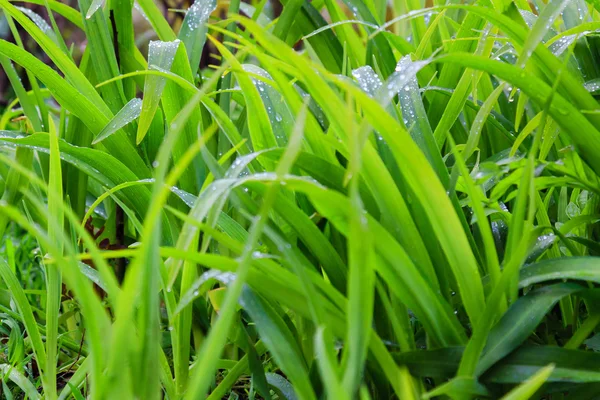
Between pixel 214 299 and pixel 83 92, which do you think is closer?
pixel 214 299

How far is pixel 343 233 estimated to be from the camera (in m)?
0.65

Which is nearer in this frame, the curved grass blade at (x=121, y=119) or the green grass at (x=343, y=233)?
the green grass at (x=343, y=233)

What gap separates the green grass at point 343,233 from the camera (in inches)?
22.2

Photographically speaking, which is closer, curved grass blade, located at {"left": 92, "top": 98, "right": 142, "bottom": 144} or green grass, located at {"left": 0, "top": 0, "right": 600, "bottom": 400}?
green grass, located at {"left": 0, "top": 0, "right": 600, "bottom": 400}

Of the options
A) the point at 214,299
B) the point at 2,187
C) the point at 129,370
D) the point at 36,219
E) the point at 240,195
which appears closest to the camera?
the point at 129,370

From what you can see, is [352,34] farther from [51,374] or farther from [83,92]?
[51,374]

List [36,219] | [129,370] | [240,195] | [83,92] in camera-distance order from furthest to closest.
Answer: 1. [36,219]
2. [83,92]
3. [240,195]
4. [129,370]

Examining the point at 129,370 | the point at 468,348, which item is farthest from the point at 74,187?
the point at 468,348

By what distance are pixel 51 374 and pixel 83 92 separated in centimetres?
43

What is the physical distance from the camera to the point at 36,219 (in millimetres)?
1171

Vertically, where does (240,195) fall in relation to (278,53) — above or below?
below

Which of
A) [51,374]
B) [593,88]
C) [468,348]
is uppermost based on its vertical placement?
[593,88]

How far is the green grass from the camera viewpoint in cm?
56

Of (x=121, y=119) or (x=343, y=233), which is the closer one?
(x=343, y=233)
